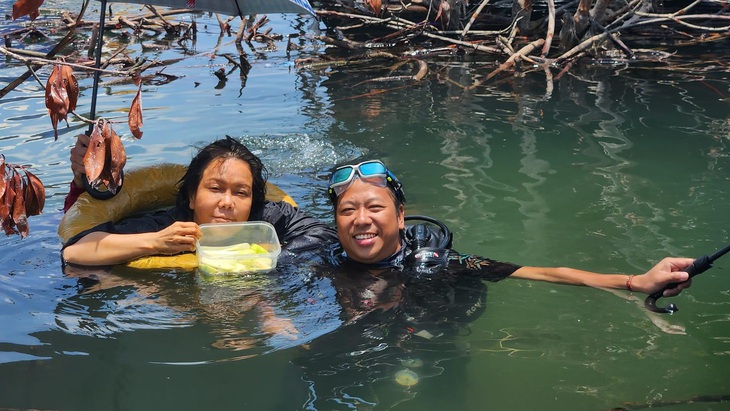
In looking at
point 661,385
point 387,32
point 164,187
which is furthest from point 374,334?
point 387,32

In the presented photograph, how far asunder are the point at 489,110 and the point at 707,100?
7.55ft

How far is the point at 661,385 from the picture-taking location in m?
3.86

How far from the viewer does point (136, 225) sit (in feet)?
16.8

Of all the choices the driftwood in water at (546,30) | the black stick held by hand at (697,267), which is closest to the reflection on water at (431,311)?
the black stick held by hand at (697,267)

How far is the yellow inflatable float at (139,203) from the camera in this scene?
16.2 feet

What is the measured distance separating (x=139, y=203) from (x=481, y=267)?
2473 mm

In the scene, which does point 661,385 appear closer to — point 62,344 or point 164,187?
point 62,344

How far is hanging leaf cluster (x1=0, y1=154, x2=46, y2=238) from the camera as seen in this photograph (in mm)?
3465

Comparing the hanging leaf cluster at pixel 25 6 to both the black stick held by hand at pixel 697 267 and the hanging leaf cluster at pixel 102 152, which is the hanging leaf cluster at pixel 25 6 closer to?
the hanging leaf cluster at pixel 102 152

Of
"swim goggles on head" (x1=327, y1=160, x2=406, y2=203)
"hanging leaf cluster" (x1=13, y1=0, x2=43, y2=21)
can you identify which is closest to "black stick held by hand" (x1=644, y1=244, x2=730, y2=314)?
"swim goggles on head" (x1=327, y1=160, x2=406, y2=203)

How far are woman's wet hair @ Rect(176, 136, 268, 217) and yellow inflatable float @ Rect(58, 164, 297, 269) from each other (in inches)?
15.3

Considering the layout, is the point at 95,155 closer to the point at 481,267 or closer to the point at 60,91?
the point at 60,91

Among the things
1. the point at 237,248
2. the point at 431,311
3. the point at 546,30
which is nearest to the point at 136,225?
the point at 237,248

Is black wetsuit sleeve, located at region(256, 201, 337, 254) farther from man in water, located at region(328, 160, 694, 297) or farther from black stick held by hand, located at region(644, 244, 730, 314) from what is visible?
black stick held by hand, located at region(644, 244, 730, 314)
